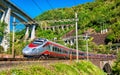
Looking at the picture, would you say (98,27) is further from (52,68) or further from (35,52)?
(52,68)

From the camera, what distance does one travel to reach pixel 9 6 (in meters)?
68.1

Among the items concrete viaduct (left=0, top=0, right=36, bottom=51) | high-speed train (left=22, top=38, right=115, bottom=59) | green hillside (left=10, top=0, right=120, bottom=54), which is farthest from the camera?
green hillside (left=10, top=0, right=120, bottom=54)

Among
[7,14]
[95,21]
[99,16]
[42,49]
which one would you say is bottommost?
[42,49]

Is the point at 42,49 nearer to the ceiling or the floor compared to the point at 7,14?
nearer to the floor

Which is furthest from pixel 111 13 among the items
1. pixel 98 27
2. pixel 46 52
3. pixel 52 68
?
pixel 52 68

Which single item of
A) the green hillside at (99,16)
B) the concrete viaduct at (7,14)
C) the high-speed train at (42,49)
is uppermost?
the green hillside at (99,16)

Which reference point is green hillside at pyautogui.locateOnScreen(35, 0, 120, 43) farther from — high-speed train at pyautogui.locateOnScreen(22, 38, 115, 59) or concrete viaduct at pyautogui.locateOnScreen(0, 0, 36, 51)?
high-speed train at pyautogui.locateOnScreen(22, 38, 115, 59)

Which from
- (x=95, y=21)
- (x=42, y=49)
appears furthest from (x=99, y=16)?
(x=42, y=49)

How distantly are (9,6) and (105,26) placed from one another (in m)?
81.8

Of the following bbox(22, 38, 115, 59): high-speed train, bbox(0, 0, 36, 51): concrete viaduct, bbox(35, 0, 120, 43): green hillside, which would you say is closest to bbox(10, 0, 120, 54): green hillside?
bbox(35, 0, 120, 43): green hillside

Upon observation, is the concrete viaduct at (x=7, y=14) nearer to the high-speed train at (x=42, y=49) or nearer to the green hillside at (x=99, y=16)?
the high-speed train at (x=42, y=49)

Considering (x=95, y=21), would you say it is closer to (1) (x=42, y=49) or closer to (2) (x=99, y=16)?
(2) (x=99, y=16)

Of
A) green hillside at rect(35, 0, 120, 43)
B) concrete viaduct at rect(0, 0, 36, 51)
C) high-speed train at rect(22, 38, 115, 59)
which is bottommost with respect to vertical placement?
high-speed train at rect(22, 38, 115, 59)

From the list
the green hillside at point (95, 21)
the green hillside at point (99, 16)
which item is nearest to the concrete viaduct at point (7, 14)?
the green hillside at point (95, 21)
